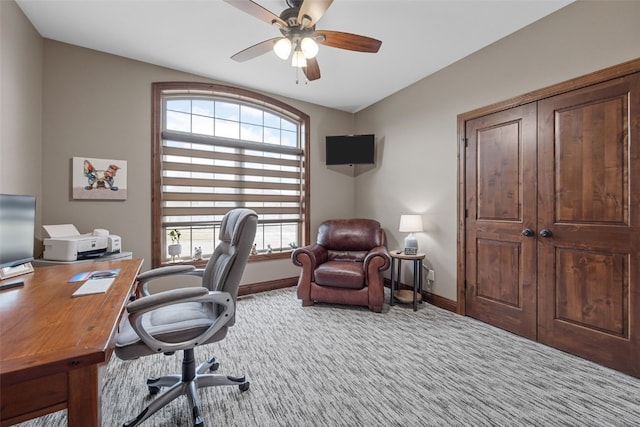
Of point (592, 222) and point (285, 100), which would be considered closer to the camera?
point (592, 222)

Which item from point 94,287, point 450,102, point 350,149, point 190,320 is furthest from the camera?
point 350,149

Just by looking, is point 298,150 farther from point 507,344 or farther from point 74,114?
point 507,344

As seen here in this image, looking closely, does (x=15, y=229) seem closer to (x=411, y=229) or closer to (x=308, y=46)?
(x=308, y=46)

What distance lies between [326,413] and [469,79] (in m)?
3.39

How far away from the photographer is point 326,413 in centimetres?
160

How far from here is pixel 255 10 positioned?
183cm

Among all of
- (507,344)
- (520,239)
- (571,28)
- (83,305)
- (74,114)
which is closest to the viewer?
(83,305)

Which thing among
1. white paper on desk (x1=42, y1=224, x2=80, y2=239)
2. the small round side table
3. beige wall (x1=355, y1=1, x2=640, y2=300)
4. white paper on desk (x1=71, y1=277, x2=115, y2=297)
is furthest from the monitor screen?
beige wall (x1=355, y1=1, x2=640, y2=300)

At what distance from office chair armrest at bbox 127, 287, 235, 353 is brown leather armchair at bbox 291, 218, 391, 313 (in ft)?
6.00

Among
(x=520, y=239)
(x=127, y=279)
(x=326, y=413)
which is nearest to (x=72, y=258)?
(x=127, y=279)

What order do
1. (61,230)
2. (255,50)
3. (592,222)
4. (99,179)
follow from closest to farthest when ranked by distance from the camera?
(592,222), (255,50), (61,230), (99,179)

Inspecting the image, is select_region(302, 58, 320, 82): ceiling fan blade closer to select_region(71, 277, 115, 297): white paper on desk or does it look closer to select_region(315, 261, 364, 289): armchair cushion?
select_region(315, 261, 364, 289): armchair cushion

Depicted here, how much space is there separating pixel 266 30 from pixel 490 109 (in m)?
2.35

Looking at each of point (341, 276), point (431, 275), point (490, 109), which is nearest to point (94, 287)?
point (341, 276)
